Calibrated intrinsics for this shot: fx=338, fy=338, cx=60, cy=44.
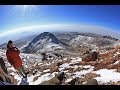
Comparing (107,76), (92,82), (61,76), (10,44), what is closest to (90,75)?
(92,82)

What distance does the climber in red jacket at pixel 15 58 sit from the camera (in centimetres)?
779

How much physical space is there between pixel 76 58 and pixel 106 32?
37.7 inches

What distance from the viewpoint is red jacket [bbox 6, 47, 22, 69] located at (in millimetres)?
7789

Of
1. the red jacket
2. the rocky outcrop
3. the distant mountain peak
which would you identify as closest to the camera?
the red jacket

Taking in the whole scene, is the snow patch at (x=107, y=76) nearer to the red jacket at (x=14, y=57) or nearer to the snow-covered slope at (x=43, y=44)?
the snow-covered slope at (x=43, y=44)

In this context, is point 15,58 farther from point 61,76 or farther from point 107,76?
point 107,76

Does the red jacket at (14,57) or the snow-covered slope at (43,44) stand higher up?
the snow-covered slope at (43,44)

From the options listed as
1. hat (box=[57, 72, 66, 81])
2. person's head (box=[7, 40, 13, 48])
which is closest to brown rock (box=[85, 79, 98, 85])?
hat (box=[57, 72, 66, 81])

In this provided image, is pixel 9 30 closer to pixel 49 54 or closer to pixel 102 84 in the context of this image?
pixel 49 54

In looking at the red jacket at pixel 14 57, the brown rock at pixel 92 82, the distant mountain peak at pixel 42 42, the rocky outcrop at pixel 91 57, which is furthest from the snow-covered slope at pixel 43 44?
the brown rock at pixel 92 82

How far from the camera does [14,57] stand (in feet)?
25.7

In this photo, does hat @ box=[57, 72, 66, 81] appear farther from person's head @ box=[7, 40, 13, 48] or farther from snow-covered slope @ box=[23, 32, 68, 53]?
person's head @ box=[7, 40, 13, 48]

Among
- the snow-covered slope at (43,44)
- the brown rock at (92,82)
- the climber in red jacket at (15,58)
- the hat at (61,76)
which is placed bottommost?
the brown rock at (92,82)
